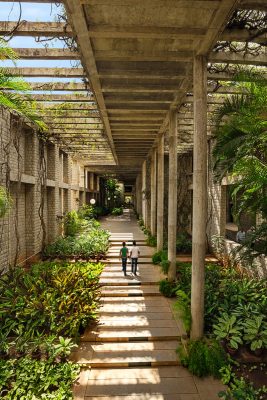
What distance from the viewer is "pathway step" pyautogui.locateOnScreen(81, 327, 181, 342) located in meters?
5.65

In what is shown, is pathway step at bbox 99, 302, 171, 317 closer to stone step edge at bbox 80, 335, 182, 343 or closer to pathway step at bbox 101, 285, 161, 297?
pathway step at bbox 101, 285, 161, 297

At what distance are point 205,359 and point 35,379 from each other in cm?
251

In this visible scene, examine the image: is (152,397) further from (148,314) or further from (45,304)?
(45,304)

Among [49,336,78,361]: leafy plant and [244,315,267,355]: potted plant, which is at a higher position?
[244,315,267,355]: potted plant

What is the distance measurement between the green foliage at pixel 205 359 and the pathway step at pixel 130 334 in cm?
84

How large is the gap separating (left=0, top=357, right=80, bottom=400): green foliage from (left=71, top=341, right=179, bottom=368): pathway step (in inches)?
17.1

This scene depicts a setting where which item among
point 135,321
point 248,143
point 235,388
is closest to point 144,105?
point 248,143

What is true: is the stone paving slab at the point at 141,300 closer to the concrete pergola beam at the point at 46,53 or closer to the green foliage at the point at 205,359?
the green foliage at the point at 205,359

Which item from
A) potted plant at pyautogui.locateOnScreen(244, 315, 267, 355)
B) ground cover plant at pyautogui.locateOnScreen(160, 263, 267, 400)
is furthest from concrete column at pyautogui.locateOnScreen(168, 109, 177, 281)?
potted plant at pyautogui.locateOnScreen(244, 315, 267, 355)

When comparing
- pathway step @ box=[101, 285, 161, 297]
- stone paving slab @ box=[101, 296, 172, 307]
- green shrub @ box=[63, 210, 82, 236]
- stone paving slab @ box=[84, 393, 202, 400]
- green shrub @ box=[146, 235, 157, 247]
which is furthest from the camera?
green shrub @ box=[63, 210, 82, 236]

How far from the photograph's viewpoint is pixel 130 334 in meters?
5.75

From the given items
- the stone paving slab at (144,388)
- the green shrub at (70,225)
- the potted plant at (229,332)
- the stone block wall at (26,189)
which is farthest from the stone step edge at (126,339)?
the green shrub at (70,225)

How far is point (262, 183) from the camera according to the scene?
3754 millimetres

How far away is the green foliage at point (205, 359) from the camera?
15.1 ft
